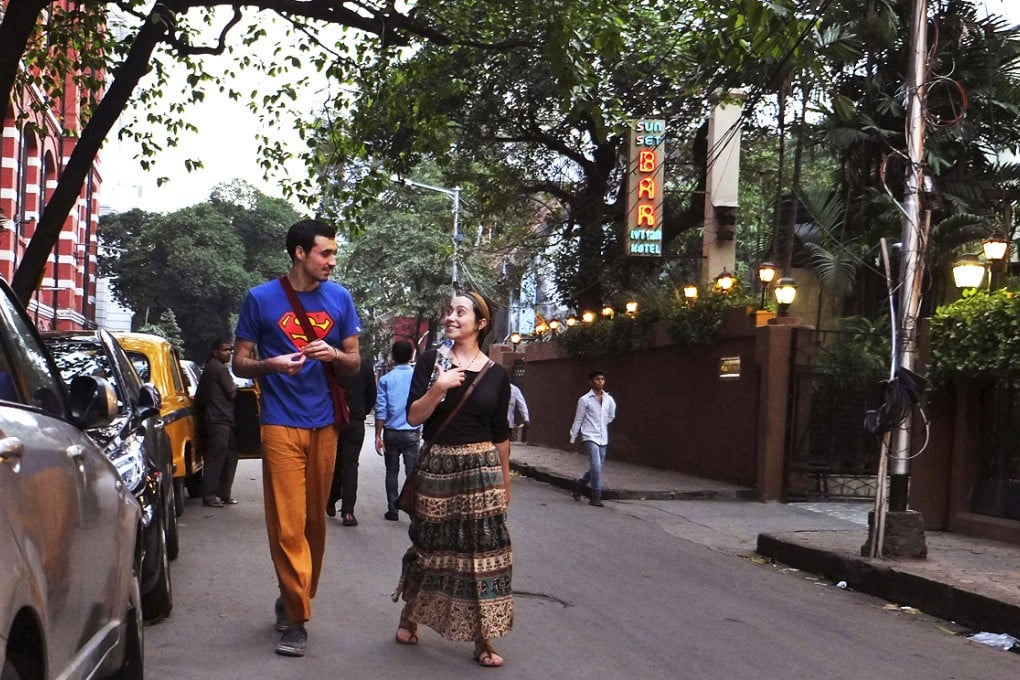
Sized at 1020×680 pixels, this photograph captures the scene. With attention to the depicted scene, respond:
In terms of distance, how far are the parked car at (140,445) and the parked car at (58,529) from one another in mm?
650

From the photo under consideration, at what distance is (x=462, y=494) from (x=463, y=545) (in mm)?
247

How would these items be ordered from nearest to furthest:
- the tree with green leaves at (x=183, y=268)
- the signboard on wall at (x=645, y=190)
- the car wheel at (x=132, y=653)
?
the car wheel at (x=132, y=653), the signboard on wall at (x=645, y=190), the tree with green leaves at (x=183, y=268)

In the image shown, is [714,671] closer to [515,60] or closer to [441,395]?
[441,395]

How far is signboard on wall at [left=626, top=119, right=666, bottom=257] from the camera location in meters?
22.9

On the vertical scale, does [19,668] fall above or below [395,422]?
below

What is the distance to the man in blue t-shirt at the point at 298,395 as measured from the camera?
20.1ft

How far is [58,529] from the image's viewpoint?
3391mm

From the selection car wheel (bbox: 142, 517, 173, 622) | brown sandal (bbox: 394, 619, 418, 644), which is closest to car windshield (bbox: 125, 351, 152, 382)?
car wheel (bbox: 142, 517, 173, 622)

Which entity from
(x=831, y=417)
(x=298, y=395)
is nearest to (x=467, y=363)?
→ (x=298, y=395)

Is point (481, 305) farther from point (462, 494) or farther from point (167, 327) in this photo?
point (167, 327)

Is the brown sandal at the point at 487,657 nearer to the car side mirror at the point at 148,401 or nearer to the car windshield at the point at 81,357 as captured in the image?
the car side mirror at the point at 148,401

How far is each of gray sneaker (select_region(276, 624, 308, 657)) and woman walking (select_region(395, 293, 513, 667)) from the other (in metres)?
0.55

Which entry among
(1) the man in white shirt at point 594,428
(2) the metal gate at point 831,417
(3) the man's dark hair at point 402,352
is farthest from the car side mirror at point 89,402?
(2) the metal gate at point 831,417

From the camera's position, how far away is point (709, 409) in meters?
20.2
